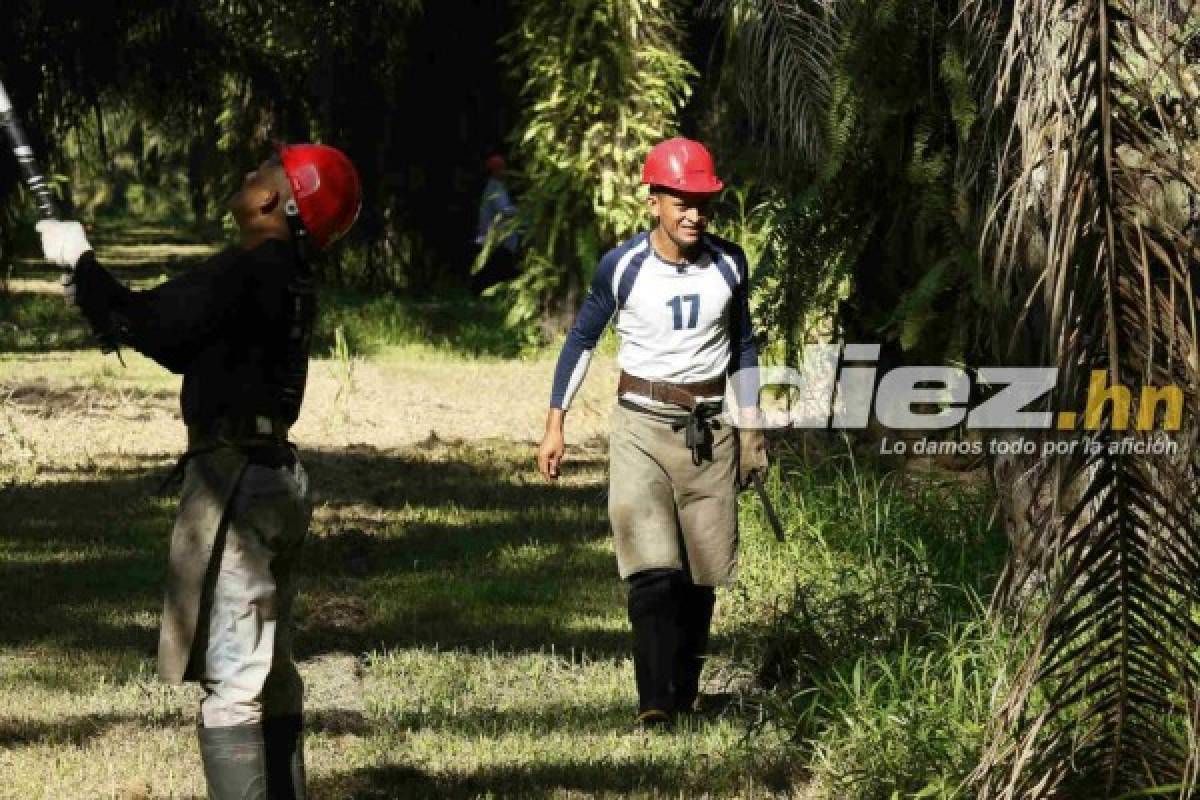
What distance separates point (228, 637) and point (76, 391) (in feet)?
38.0

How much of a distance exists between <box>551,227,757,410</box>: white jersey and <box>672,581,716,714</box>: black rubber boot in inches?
28.0

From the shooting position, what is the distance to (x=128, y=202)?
54469 millimetres

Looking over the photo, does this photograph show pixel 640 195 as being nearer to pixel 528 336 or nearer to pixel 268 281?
pixel 528 336

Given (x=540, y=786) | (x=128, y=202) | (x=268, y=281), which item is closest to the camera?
(x=268, y=281)

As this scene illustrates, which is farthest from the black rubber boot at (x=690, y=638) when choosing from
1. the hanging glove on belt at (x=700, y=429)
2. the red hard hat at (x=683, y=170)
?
the red hard hat at (x=683, y=170)

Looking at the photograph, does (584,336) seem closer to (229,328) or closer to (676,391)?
(676,391)

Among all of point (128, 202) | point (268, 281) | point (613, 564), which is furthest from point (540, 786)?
point (128, 202)

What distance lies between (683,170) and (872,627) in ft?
5.70

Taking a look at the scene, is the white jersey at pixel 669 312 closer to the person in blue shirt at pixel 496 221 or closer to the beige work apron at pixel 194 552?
the beige work apron at pixel 194 552

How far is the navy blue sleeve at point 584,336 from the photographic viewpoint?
7.81 m

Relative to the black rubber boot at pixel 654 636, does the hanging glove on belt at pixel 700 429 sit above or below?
above

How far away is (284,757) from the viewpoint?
6016 millimetres

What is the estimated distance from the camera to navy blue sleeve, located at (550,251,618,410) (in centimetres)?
781

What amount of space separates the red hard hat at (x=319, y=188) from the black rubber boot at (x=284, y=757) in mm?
1313
